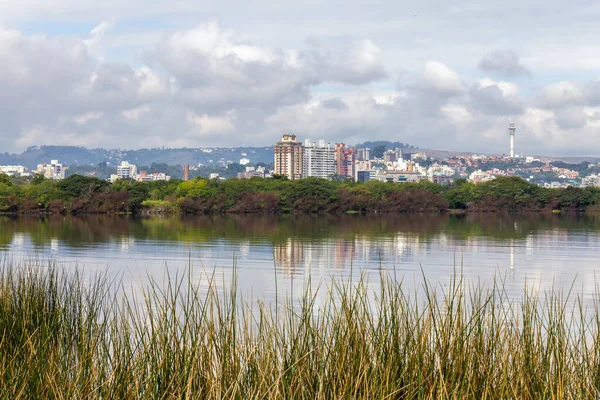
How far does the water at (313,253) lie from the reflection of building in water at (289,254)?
0.03 m

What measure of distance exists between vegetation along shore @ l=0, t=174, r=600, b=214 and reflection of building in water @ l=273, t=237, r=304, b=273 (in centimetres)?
3616

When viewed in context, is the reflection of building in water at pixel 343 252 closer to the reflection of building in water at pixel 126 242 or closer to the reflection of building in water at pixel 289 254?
the reflection of building in water at pixel 289 254

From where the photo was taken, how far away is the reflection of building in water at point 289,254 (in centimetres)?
2289

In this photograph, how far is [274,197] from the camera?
71.2 m

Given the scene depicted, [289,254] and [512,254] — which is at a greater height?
[289,254]

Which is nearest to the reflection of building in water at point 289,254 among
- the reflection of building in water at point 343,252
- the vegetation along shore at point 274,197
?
the reflection of building in water at point 343,252

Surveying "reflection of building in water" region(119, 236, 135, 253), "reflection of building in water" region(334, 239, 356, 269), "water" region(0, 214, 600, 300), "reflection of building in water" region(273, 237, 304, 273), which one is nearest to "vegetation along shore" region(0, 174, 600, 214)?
"water" region(0, 214, 600, 300)

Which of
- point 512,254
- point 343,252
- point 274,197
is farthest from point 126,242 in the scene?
point 274,197

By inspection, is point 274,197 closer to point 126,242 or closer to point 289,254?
point 126,242

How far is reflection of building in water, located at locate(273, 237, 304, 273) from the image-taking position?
22886 mm

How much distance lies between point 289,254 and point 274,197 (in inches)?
1739

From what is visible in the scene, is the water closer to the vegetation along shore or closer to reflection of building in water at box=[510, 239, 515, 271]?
reflection of building in water at box=[510, 239, 515, 271]

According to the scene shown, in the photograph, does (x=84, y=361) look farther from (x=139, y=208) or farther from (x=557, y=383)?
(x=139, y=208)

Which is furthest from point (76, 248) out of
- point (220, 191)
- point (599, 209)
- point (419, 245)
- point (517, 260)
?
point (599, 209)
